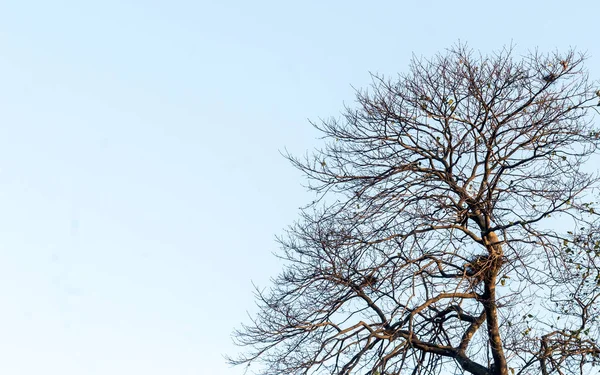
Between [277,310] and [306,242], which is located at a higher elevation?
[306,242]

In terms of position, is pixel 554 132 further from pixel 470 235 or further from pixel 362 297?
pixel 362 297

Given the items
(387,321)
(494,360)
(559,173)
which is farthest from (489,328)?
(559,173)

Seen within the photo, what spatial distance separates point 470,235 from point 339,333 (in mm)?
2611

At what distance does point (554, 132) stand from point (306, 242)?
436cm

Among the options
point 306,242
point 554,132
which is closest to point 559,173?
point 554,132

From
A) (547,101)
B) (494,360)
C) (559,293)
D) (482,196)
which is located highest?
(547,101)

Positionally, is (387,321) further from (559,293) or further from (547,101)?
(547,101)

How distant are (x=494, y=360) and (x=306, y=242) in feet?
11.6

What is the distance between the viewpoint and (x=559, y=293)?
17141mm

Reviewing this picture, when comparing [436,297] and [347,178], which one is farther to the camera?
[347,178]

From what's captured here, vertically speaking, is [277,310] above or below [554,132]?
below

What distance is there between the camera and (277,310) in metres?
17.4

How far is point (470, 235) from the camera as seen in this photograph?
1723 centimetres

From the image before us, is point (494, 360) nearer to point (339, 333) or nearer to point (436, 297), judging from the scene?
point (436, 297)
